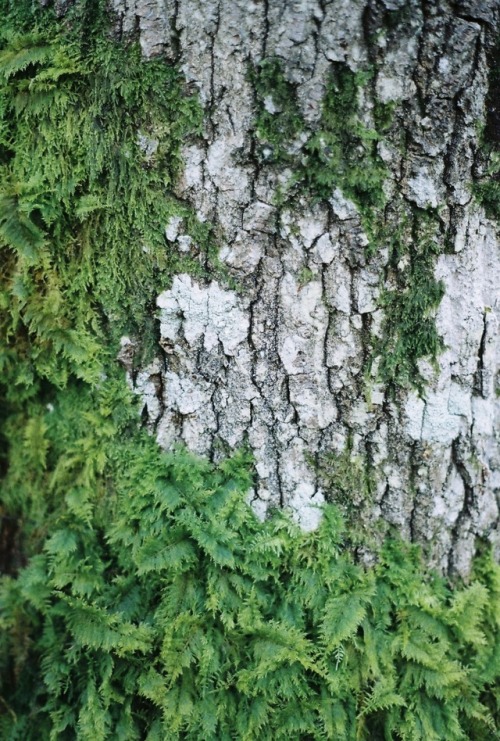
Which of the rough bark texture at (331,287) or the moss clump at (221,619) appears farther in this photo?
the moss clump at (221,619)

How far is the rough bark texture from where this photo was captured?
2035 millimetres

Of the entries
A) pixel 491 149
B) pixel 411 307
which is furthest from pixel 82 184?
pixel 491 149

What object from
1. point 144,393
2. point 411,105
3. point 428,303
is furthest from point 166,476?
point 411,105

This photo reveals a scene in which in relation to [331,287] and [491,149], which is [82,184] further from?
[491,149]

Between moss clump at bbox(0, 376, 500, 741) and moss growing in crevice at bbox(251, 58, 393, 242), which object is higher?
moss growing in crevice at bbox(251, 58, 393, 242)

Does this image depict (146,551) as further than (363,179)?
Yes

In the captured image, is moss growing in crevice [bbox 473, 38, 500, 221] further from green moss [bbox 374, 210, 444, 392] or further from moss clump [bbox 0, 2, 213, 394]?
moss clump [bbox 0, 2, 213, 394]

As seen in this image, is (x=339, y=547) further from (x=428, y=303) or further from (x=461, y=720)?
(x=428, y=303)

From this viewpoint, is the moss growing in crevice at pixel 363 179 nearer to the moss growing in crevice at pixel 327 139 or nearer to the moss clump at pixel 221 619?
the moss growing in crevice at pixel 327 139

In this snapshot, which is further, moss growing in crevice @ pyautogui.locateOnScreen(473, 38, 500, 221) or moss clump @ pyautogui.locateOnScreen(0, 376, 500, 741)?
moss clump @ pyautogui.locateOnScreen(0, 376, 500, 741)

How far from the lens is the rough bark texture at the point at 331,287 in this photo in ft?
6.68

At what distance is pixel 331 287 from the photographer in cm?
220

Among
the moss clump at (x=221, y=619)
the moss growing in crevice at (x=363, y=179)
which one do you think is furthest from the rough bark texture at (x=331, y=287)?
the moss clump at (x=221, y=619)

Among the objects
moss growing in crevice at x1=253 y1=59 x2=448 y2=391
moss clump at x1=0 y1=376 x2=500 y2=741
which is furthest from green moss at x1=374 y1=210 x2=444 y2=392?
moss clump at x1=0 y1=376 x2=500 y2=741
